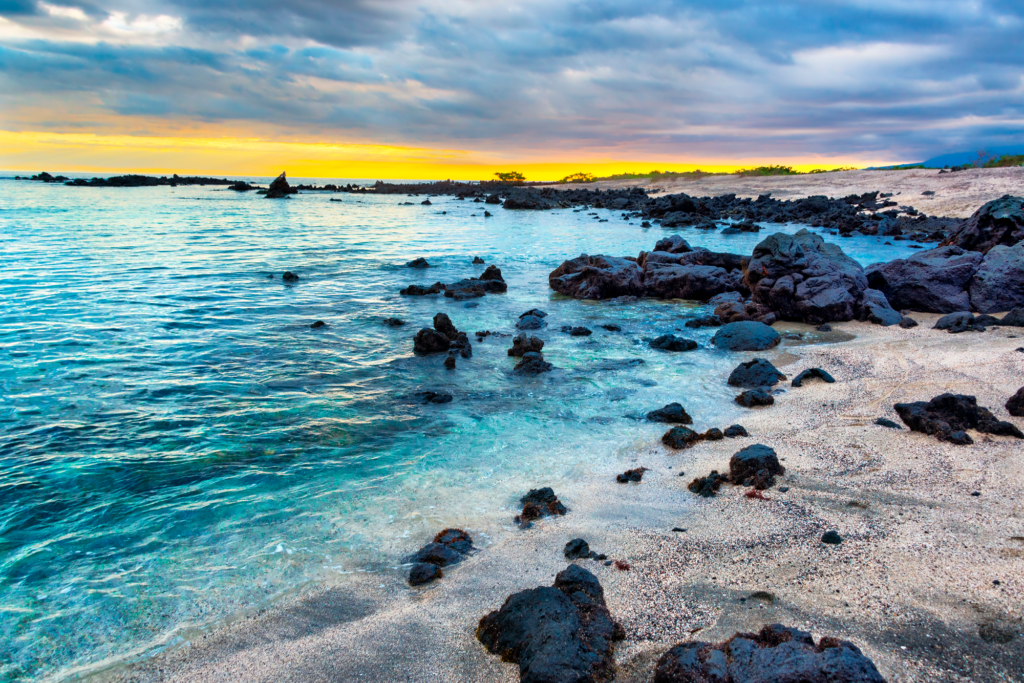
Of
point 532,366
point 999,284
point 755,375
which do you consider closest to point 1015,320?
point 999,284

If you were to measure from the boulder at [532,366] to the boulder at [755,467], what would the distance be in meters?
4.39

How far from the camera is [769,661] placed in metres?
2.77

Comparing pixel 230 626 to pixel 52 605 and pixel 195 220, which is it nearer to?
pixel 52 605

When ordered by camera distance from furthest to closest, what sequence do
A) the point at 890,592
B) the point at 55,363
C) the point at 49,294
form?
the point at 49,294
the point at 55,363
the point at 890,592

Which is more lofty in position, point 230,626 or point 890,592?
point 890,592

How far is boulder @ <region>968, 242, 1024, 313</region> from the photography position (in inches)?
480

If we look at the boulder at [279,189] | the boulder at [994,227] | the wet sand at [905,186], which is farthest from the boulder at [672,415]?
the boulder at [279,189]

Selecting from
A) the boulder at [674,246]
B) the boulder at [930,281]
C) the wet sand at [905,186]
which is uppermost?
the wet sand at [905,186]

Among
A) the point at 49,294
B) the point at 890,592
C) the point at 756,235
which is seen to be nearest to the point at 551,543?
the point at 890,592

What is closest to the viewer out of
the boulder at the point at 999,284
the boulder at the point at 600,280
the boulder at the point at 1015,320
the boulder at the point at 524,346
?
the boulder at the point at 1015,320

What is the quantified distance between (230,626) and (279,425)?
373cm

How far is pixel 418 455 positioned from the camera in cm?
662

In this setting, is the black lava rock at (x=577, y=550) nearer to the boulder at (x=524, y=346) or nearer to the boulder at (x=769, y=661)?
the boulder at (x=769, y=661)

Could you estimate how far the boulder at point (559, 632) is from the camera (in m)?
3.06
